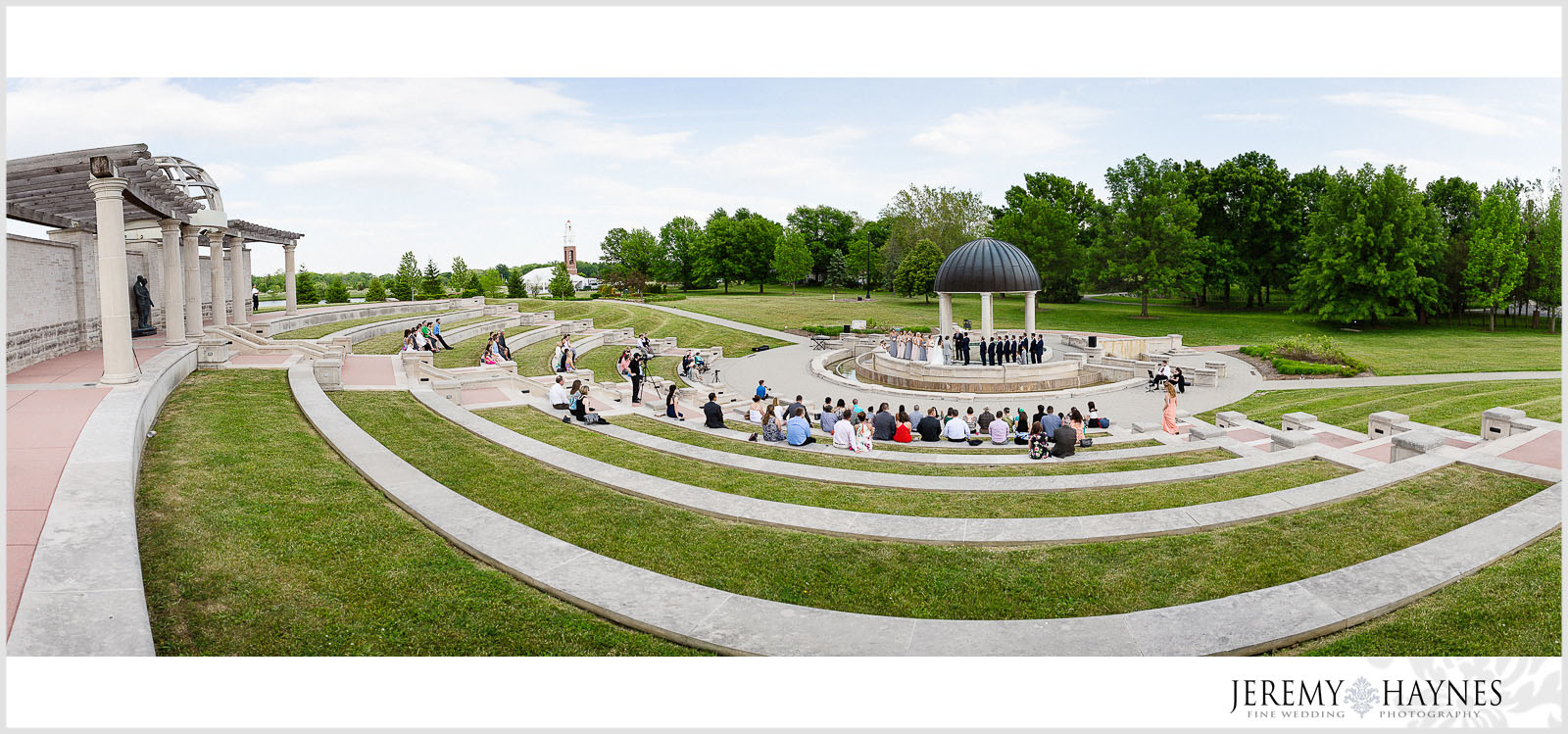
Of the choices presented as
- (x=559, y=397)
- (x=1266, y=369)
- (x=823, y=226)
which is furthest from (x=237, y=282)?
(x=823, y=226)

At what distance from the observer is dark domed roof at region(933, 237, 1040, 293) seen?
104 ft

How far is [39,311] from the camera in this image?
18.4 meters

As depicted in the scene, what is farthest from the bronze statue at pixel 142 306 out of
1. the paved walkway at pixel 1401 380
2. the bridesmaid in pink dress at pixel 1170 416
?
the paved walkway at pixel 1401 380

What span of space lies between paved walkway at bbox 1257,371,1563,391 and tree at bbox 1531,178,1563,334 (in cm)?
2119

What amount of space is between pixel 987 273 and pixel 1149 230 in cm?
2956

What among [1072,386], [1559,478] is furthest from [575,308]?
[1559,478]

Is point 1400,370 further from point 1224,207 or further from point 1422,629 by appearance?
point 1224,207

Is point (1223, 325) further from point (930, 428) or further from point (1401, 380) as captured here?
point (930, 428)

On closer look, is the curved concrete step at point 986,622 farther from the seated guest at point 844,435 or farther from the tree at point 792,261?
the tree at point 792,261

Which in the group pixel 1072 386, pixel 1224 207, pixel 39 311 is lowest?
pixel 1072 386

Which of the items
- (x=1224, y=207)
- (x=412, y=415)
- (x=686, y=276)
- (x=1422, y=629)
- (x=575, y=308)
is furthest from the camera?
(x=686, y=276)

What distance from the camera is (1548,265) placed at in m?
42.0

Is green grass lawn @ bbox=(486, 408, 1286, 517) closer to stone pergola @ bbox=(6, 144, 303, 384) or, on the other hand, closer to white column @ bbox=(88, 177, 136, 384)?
white column @ bbox=(88, 177, 136, 384)

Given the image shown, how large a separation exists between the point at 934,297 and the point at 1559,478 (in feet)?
200
